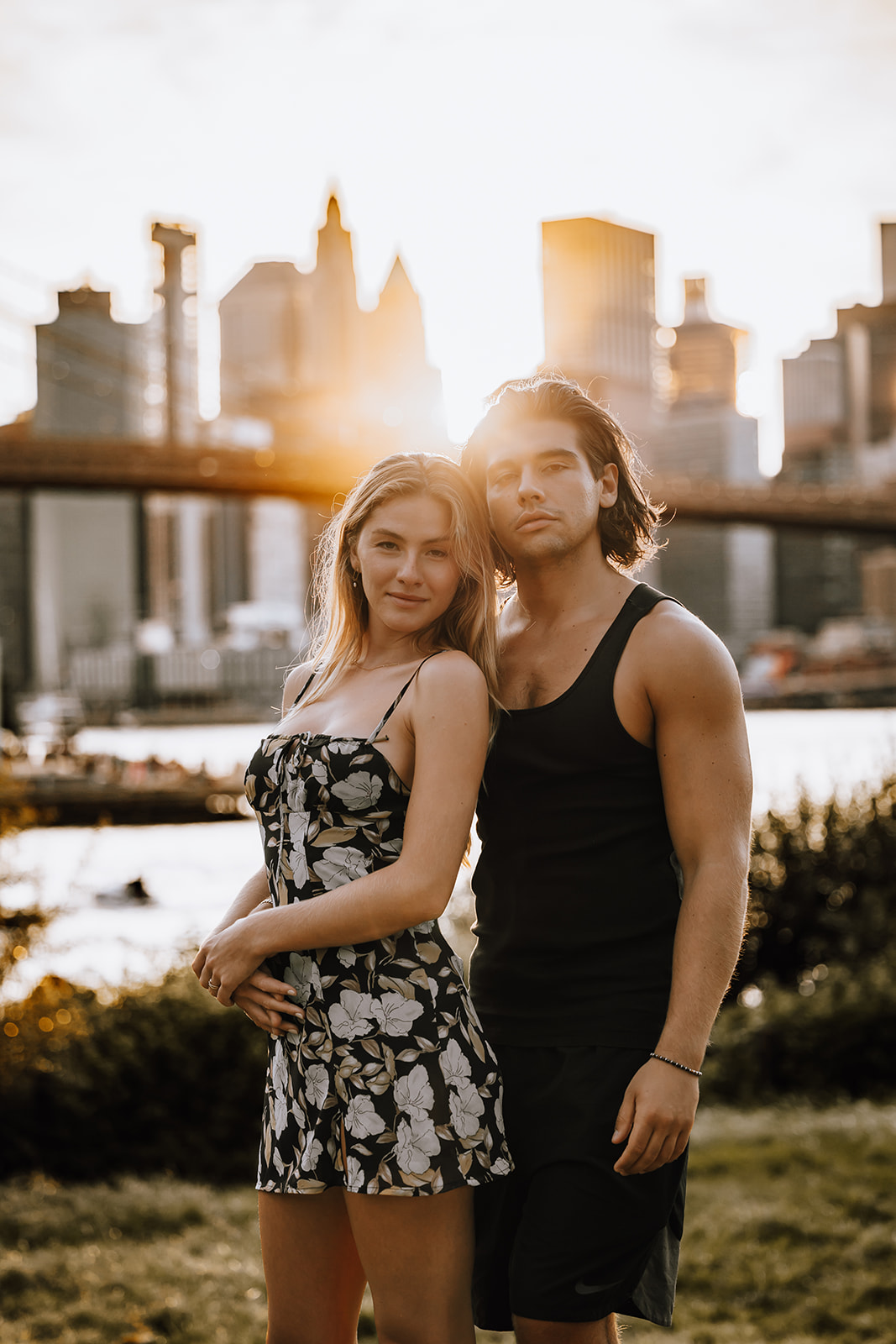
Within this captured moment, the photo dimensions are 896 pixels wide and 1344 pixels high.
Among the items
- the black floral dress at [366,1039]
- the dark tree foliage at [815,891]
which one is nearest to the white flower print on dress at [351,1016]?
the black floral dress at [366,1039]

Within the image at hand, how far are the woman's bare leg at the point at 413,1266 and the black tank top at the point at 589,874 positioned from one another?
0.29 m

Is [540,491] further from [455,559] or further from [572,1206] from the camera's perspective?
[572,1206]

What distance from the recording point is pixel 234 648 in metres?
74.8

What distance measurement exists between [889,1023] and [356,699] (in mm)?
4409

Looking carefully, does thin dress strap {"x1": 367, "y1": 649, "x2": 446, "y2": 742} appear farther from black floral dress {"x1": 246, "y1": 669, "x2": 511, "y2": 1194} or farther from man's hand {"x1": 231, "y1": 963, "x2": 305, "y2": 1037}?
man's hand {"x1": 231, "y1": 963, "x2": 305, "y2": 1037}

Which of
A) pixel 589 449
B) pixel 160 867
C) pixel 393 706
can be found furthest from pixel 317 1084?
pixel 160 867

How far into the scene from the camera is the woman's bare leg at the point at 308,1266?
72.1 inches

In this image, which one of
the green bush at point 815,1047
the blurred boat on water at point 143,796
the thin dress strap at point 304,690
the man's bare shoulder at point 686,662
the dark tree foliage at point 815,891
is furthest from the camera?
the blurred boat on water at point 143,796

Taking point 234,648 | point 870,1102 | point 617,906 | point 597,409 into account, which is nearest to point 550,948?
point 617,906

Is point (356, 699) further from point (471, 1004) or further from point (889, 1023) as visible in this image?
point (889, 1023)

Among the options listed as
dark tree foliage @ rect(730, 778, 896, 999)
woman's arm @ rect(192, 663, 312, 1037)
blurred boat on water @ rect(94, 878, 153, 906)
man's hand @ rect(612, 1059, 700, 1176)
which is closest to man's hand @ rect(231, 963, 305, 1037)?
woman's arm @ rect(192, 663, 312, 1037)

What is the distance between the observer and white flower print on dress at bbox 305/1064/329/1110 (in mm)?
1787

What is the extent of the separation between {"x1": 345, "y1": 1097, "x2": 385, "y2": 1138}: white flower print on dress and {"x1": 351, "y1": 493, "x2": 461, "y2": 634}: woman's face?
67 cm

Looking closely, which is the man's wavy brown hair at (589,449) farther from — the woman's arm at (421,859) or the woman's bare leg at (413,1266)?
the woman's bare leg at (413,1266)
